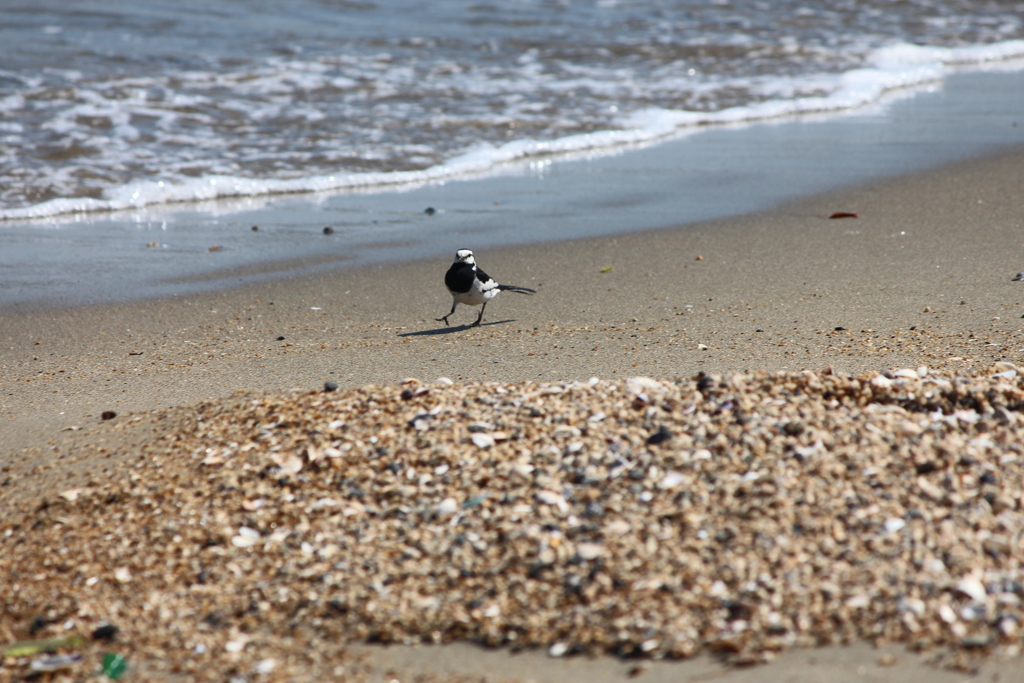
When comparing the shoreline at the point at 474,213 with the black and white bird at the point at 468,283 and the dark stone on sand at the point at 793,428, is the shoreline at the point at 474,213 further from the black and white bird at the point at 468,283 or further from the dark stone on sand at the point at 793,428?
the dark stone on sand at the point at 793,428

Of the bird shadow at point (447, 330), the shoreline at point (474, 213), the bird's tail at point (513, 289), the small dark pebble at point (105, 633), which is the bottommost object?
the small dark pebble at point (105, 633)

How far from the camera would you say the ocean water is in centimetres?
827

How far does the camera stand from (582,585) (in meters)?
2.33

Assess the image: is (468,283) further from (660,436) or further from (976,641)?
(976,641)

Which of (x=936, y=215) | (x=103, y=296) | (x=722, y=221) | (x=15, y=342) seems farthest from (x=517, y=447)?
(x=936, y=215)

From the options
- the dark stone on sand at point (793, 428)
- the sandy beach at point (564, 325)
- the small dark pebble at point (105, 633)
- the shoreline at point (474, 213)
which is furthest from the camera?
the shoreline at point (474, 213)

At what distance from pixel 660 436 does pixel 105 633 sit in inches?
60.4

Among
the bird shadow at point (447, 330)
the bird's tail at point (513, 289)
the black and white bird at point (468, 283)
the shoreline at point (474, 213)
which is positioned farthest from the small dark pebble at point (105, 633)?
the shoreline at point (474, 213)

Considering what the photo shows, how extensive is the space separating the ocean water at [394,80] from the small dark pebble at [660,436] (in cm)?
559

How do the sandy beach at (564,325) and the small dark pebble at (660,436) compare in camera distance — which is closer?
the small dark pebble at (660,436)

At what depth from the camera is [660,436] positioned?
286 centimetres

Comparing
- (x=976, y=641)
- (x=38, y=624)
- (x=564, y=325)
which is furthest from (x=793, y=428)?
(x=564, y=325)

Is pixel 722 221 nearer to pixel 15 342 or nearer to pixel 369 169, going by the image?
pixel 369 169

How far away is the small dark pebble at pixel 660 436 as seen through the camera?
284 cm
